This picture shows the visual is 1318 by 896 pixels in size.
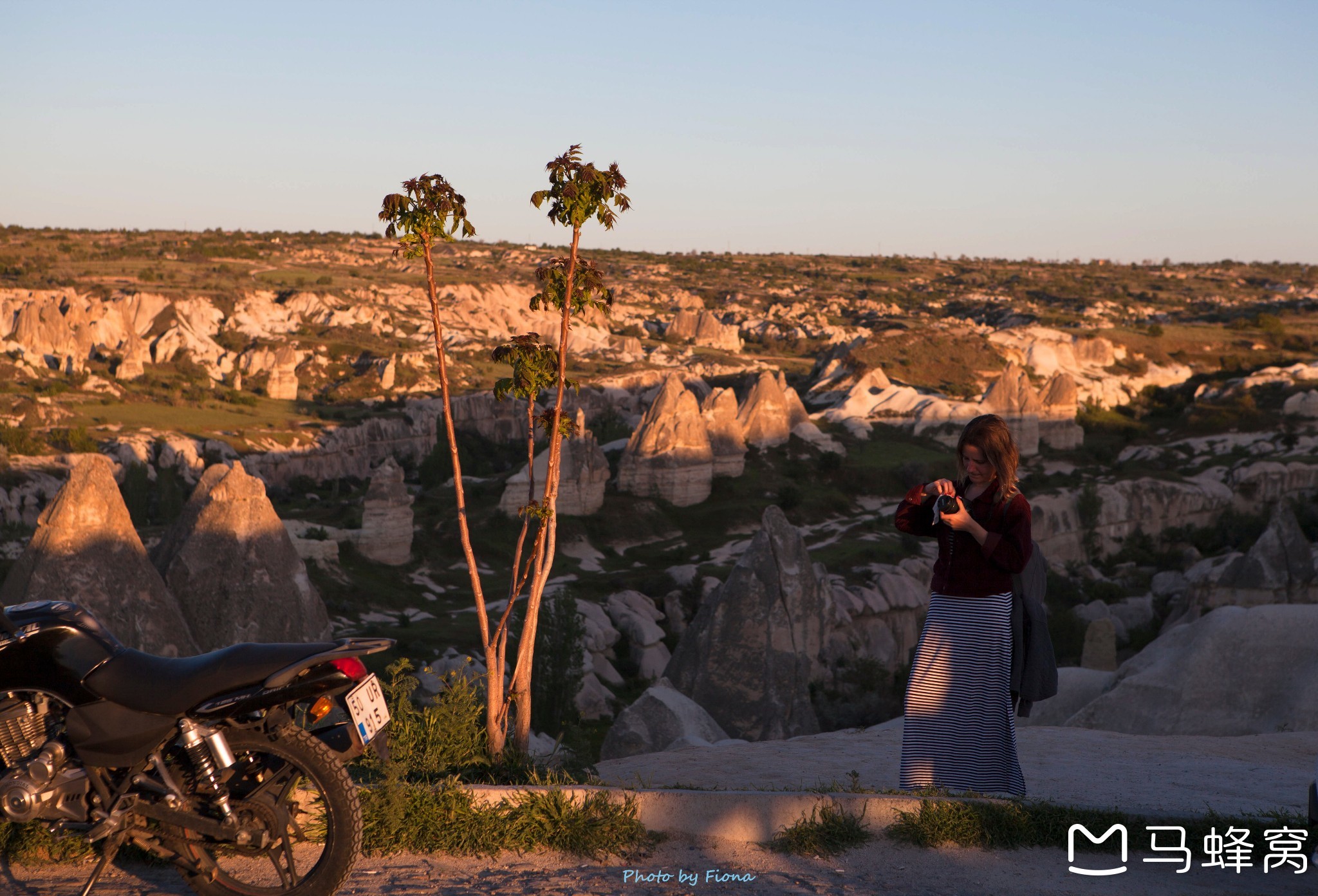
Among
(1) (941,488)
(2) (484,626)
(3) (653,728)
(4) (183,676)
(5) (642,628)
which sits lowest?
(5) (642,628)

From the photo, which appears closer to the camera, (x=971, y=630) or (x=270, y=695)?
(x=270, y=695)

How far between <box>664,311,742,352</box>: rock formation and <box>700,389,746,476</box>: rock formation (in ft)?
168

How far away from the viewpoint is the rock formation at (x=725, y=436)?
45562mm

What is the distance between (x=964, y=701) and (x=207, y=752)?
10.6ft

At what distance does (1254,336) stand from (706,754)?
83684 millimetres

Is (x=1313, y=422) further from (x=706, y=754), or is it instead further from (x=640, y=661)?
(x=706, y=754)

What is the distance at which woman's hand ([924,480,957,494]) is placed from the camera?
4895 mm

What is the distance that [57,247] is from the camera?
4469 inches

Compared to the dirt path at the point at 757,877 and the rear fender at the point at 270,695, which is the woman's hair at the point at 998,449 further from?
the rear fender at the point at 270,695

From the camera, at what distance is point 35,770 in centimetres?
397

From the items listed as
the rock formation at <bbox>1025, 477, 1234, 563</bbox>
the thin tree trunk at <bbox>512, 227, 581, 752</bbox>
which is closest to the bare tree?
the thin tree trunk at <bbox>512, 227, 581, 752</bbox>

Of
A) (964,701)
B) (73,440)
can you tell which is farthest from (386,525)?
(964,701)

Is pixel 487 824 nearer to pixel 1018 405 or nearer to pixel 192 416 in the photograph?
pixel 1018 405

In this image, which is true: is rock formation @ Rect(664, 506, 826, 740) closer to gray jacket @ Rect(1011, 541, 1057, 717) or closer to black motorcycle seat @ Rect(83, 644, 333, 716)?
gray jacket @ Rect(1011, 541, 1057, 717)
